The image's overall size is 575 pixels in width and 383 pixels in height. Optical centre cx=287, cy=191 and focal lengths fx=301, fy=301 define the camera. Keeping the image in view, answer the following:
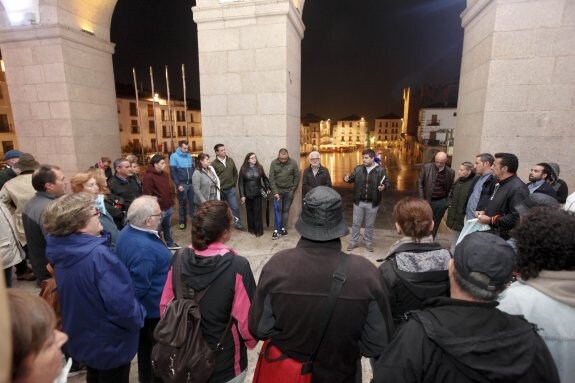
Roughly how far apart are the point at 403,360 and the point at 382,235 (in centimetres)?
556

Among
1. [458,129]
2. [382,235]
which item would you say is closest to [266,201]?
[382,235]

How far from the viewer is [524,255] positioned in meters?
1.57

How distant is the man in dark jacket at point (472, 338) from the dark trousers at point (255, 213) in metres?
5.28

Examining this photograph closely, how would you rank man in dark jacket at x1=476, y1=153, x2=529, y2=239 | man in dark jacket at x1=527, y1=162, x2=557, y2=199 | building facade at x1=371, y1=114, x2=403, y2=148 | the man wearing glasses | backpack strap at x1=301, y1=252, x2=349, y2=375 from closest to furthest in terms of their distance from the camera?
backpack strap at x1=301, y1=252, x2=349, y2=375 → man in dark jacket at x1=476, y1=153, x2=529, y2=239 → man in dark jacket at x1=527, y1=162, x2=557, y2=199 → the man wearing glasses → building facade at x1=371, y1=114, x2=403, y2=148

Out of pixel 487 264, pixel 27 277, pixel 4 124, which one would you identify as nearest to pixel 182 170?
pixel 27 277

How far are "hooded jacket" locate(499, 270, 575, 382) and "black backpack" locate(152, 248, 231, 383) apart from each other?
170 cm

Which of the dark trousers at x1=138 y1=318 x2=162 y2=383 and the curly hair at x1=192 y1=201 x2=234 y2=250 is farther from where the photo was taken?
the dark trousers at x1=138 y1=318 x2=162 y2=383

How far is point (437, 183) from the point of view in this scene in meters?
5.65

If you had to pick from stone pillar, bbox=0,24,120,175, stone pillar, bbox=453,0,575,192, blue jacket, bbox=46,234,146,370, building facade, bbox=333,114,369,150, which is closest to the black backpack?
blue jacket, bbox=46,234,146,370

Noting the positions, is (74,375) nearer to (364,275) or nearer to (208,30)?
(364,275)

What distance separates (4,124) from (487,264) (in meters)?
42.3

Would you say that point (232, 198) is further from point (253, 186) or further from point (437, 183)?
point (437, 183)

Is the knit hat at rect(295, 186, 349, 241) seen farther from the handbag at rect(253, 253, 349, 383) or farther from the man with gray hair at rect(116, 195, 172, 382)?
the man with gray hair at rect(116, 195, 172, 382)

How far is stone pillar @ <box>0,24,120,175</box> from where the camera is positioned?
23.5 feet
